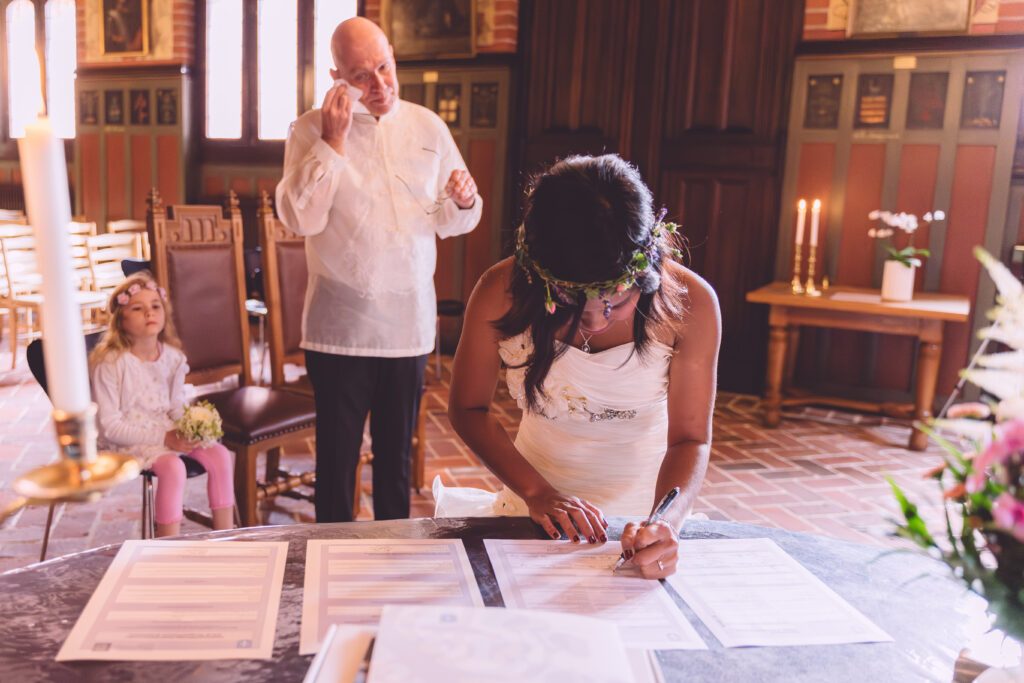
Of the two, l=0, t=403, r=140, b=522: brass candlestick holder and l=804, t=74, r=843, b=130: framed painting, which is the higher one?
l=804, t=74, r=843, b=130: framed painting

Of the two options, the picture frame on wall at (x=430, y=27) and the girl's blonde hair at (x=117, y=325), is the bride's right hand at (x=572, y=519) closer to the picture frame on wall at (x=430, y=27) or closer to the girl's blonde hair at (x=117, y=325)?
the girl's blonde hair at (x=117, y=325)

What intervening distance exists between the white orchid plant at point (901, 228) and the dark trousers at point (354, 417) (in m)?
3.00

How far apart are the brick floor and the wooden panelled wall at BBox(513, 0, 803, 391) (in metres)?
0.87

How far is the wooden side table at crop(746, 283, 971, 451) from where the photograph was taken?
4.52 m

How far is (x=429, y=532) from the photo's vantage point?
4.87 feet

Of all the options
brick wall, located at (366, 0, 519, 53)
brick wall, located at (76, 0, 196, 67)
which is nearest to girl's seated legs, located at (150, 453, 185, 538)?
brick wall, located at (366, 0, 519, 53)

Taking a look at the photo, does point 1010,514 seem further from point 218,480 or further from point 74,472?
point 218,480

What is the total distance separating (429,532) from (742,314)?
4535mm

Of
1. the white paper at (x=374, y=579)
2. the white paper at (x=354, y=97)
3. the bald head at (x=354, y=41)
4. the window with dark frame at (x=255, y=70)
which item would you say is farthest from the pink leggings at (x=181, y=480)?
the window with dark frame at (x=255, y=70)

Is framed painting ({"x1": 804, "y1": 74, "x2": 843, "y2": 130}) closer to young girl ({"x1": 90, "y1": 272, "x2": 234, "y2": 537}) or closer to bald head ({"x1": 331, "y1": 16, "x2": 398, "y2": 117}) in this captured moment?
bald head ({"x1": 331, "y1": 16, "x2": 398, "y2": 117})

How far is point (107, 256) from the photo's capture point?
660 centimetres

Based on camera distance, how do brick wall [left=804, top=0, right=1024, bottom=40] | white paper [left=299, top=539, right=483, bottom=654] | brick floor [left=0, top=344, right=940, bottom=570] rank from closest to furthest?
white paper [left=299, top=539, right=483, bottom=654] < brick floor [left=0, top=344, right=940, bottom=570] < brick wall [left=804, top=0, right=1024, bottom=40]

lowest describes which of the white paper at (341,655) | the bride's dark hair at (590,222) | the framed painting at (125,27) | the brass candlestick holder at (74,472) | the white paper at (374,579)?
the white paper at (374,579)

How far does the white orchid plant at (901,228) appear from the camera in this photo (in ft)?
15.2
